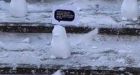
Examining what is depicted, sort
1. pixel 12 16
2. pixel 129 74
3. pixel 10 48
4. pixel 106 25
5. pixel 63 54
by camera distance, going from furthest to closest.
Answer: pixel 12 16
pixel 106 25
pixel 10 48
pixel 63 54
pixel 129 74

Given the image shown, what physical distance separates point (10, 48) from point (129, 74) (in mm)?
1112

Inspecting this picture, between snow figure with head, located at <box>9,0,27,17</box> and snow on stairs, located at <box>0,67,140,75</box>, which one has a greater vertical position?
snow figure with head, located at <box>9,0,27,17</box>

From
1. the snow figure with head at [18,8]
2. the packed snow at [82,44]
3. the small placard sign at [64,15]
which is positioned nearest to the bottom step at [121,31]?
the packed snow at [82,44]

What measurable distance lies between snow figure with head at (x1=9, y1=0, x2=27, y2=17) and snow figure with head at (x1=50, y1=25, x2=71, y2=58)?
86cm

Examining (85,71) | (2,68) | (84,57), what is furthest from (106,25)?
(2,68)

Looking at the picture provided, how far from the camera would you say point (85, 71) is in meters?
2.95

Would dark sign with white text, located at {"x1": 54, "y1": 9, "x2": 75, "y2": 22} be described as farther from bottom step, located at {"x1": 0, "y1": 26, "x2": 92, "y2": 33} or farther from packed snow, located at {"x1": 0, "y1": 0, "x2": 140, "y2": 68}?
bottom step, located at {"x1": 0, "y1": 26, "x2": 92, "y2": 33}

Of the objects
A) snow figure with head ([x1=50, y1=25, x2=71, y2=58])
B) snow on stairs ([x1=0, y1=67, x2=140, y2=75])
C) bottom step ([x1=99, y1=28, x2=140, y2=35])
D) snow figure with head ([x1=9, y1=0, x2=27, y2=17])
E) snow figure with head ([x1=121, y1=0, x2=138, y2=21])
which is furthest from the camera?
snow figure with head ([x1=9, y1=0, x2=27, y2=17])

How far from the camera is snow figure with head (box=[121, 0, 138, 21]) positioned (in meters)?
3.69

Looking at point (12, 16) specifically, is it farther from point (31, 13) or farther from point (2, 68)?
point (2, 68)

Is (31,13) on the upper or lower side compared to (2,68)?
upper

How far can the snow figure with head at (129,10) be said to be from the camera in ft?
12.1

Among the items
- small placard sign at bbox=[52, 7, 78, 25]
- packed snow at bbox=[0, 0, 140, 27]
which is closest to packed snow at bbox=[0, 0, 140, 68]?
packed snow at bbox=[0, 0, 140, 27]

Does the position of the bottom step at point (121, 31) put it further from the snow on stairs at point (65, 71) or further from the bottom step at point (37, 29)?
the snow on stairs at point (65, 71)
